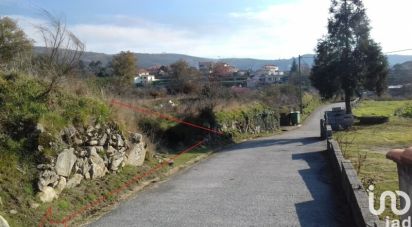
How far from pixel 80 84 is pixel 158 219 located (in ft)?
→ 18.4

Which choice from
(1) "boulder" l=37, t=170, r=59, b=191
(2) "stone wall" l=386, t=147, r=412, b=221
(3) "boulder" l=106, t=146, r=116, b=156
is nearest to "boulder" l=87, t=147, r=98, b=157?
(3) "boulder" l=106, t=146, r=116, b=156

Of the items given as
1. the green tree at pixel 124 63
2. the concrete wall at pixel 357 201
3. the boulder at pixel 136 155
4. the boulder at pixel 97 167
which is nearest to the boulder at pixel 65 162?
the boulder at pixel 97 167

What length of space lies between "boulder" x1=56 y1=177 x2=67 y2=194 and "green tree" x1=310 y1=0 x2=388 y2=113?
1157 inches

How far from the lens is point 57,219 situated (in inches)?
337

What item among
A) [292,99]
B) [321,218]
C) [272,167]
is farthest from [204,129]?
[292,99]

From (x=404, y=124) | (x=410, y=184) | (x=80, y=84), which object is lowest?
(x=404, y=124)

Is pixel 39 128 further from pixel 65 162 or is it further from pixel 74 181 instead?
pixel 74 181

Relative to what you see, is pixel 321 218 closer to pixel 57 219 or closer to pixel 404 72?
pixel 57 219

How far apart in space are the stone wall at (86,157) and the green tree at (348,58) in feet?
82.3

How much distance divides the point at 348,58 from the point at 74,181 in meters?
29.8

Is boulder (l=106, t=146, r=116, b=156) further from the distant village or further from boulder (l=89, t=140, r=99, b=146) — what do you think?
the distant village

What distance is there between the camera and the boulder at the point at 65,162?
31.8 ft

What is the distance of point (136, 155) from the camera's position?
13.9 meters

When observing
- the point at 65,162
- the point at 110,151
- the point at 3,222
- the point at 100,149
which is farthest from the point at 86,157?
the point at 3,222
